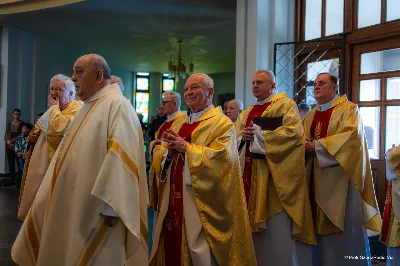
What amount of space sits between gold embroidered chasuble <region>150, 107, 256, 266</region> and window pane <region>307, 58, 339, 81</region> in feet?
12.1

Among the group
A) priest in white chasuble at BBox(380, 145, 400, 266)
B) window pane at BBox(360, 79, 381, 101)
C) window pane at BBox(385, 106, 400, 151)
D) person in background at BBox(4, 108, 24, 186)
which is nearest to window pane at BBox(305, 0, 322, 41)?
window pane at BBox(360, 79, 381, 101)

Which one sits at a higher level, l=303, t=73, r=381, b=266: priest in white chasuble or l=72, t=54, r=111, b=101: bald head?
l=72, t=54, r=111, b=101: bald head

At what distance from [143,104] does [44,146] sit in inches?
624

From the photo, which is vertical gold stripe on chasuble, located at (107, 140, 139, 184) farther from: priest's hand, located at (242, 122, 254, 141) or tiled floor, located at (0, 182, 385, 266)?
tiled floor, located at (0, 182, 385, 266)

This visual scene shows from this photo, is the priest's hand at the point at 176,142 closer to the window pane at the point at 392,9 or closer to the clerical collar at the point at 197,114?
the clerical collar at the point at 197,114

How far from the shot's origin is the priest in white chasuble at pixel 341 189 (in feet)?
14.8

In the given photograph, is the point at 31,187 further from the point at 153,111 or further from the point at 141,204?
the point at 153,111

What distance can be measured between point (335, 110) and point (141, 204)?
8.25ft

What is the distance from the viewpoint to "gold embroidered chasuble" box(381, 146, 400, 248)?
408cm

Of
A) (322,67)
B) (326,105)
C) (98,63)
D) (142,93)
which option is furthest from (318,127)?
(142,93)

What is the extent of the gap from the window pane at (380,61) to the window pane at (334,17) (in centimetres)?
64

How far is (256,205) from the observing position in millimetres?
4410

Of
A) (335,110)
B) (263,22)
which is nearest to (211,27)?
(263,22)

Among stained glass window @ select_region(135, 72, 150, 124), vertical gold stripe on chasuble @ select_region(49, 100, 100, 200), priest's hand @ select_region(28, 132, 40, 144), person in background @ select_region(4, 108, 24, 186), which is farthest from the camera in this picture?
stained glass window @ select_region(135, 72, 150, 124)
